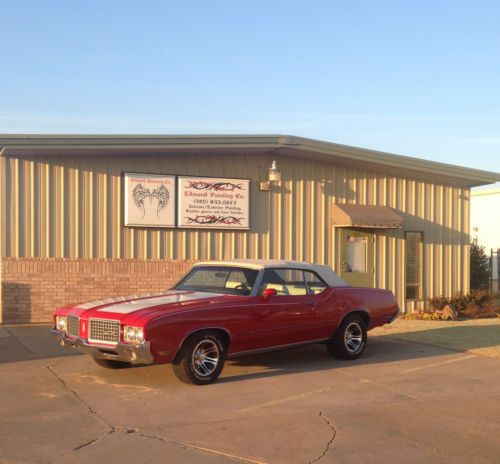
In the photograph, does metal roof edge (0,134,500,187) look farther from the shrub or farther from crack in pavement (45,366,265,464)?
crack in pavement (45,366,265,464)

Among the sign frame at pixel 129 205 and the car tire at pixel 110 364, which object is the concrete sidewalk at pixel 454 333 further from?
the car tire at pixel 110 364

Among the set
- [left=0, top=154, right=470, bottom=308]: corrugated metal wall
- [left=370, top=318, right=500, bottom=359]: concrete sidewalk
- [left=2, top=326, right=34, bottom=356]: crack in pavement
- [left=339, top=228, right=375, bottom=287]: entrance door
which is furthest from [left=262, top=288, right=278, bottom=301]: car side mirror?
[left=339, top=228, right=375, bottom=287]: entrance door

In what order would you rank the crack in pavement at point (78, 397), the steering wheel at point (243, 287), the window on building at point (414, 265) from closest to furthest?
1. the crack in pavement at point (78, 397)
2. the steering wheel at point (243, 287)
3. the window on building at point (414, 265)

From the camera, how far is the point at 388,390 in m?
8.11

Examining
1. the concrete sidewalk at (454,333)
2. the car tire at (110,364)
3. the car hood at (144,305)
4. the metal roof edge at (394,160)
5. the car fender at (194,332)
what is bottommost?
the concrete sidewalk at (454,333)

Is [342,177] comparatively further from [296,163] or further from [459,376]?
[459,376]

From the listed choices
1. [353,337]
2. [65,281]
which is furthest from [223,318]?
[65,281]

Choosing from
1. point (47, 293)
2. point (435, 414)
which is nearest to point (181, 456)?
point (435, 414)

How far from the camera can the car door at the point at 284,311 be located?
878 centimetres

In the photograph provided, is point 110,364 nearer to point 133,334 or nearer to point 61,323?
point 61,323

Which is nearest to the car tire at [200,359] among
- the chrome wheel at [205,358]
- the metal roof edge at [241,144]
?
the chrome wheel at [205,358]

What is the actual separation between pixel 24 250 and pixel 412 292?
9962mm

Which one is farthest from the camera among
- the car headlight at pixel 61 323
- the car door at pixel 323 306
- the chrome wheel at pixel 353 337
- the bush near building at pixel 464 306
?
the bush near building at pixel 464 306

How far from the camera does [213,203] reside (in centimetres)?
1518
